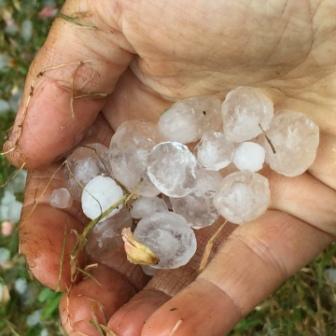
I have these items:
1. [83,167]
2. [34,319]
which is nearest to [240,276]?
[83,167]

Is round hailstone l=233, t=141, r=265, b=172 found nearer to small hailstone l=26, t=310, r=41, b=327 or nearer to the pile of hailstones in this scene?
the pile of hailstones

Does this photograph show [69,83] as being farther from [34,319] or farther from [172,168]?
[34,319]

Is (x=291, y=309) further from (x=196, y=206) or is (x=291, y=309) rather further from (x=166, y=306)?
(x=166, y=306)

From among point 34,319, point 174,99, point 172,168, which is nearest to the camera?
point 172,168

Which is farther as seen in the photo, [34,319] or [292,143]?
[34,319]

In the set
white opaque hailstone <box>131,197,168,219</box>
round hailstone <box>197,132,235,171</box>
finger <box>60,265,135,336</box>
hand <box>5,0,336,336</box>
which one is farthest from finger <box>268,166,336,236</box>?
finger <box>60,265,135,336</box>

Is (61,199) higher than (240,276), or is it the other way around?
(61,199)
